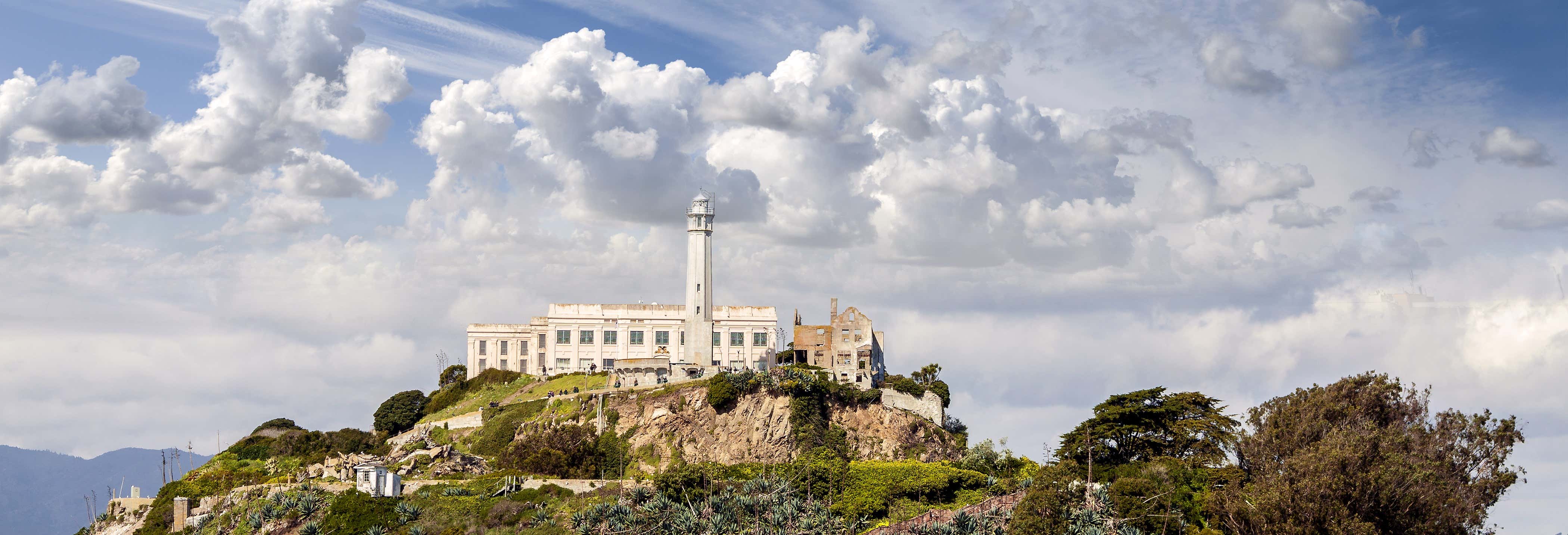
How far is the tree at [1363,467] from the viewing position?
140ft

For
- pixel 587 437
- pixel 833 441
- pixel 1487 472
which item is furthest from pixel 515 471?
pixel 1487 472

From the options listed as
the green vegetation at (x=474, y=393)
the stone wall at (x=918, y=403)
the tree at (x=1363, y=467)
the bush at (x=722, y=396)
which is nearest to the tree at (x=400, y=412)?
the green vegetation at (x=474, y=393)

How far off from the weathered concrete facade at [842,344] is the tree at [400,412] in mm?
27212

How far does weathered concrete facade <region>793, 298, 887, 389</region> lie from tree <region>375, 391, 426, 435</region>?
27.2m

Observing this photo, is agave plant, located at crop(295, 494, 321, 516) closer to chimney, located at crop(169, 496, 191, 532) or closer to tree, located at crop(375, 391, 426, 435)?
chimney, located at crop(169, 496, 191, 532)

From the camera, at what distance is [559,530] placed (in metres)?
49.4

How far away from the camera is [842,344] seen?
277 ft

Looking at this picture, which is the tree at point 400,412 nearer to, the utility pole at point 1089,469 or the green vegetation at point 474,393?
the green vegetation at point 474,393

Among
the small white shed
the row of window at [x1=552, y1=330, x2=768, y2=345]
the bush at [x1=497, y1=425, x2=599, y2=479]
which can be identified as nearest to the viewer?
the small white shed

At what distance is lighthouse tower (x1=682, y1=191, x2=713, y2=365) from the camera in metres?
83.0

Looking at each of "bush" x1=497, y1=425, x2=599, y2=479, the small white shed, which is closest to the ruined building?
"bush" x1=497, y1=425, x2=599, y2=479

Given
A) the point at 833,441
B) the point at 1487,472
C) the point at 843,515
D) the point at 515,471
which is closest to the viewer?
the point at 1487,472

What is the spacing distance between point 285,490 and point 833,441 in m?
29.5

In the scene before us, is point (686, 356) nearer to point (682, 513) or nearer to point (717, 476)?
point (717, 476)
